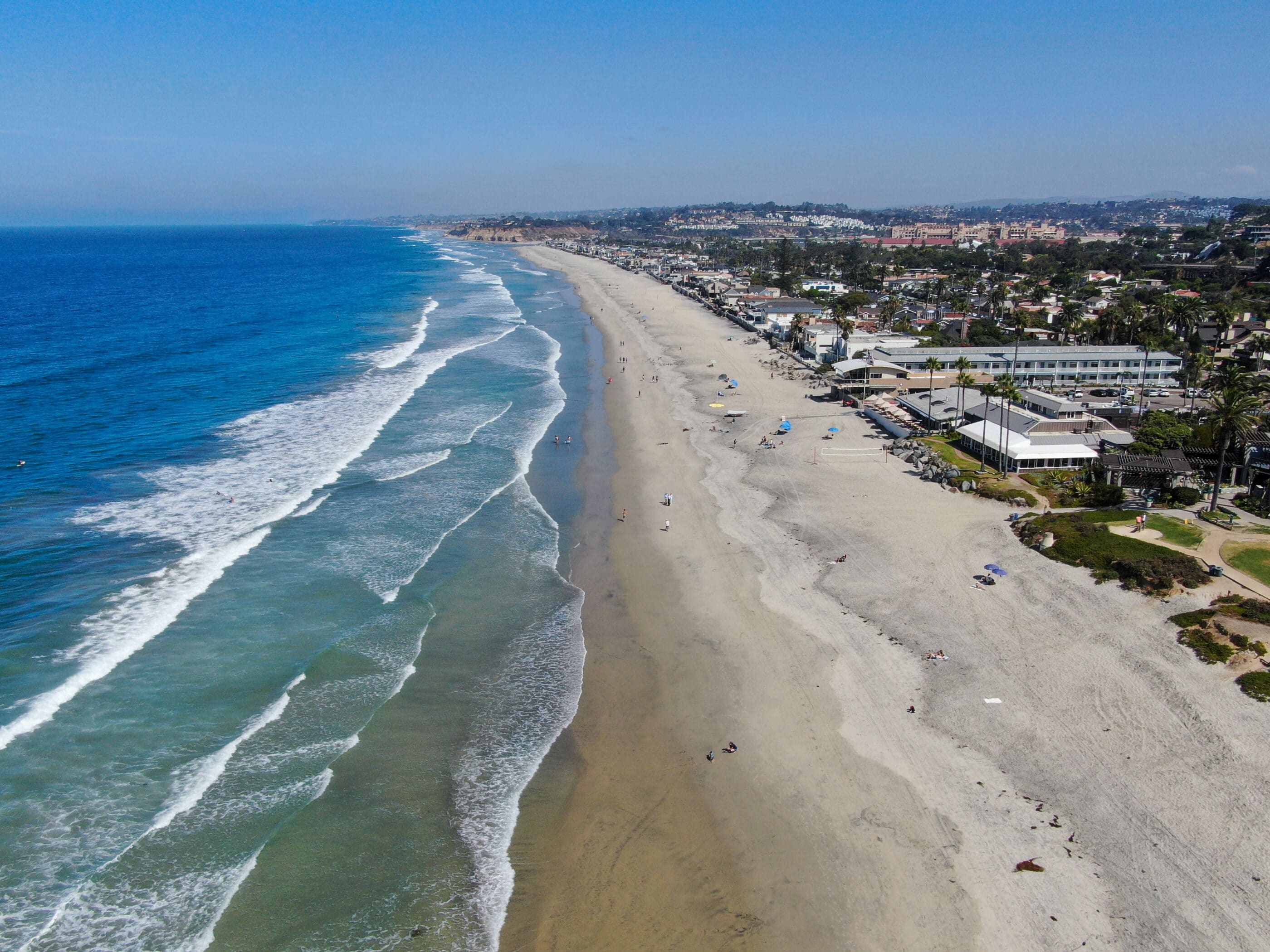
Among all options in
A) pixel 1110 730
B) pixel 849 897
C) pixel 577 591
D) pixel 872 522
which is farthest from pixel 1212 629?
pixel 577 591

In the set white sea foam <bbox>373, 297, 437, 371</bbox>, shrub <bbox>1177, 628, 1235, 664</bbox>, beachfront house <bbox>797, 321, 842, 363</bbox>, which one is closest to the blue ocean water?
white sea foam <bbox>373, 297, 437, 371</bbox>

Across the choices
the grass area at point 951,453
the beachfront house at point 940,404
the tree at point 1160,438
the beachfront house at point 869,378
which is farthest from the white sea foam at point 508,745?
the beachfront house at point 869,378

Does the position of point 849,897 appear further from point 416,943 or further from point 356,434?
point 356,434

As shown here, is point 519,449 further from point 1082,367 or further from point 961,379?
point 1082,367

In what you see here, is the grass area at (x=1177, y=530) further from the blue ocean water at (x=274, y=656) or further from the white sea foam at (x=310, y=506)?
the white sea foam at (x=310, y=506)

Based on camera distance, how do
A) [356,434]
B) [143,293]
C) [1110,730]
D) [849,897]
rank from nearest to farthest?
[849,897] < [1110,730] < [356,434] < [143,293]

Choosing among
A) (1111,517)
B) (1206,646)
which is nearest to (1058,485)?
(1111,517)
